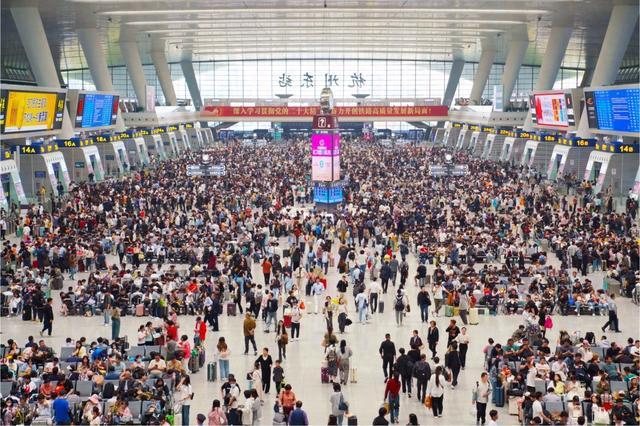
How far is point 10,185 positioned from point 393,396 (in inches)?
1069

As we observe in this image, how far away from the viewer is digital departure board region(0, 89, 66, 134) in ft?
117

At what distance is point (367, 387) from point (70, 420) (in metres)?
4.70

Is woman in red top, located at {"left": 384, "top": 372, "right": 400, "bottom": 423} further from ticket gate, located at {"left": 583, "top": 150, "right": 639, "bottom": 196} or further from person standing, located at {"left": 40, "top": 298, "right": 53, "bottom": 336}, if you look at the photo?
ticket gate, located at {"left": 583, "top": 150, "right": 639, "bottom": 196}

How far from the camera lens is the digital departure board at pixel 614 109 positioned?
37.6 m

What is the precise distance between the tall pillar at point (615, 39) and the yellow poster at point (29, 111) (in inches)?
916

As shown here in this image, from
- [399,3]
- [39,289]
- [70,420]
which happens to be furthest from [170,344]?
[399,3]

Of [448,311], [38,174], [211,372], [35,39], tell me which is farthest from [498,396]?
[38,174]

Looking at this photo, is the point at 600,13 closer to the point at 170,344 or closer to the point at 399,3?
the point at 399,3

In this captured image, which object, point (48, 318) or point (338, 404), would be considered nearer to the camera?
point (338, 404)

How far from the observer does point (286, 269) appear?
2491 centimetres

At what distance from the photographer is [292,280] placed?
78.4ft

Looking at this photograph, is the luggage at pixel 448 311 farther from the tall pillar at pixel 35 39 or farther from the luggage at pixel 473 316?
the tall pillar at pixel 35 39

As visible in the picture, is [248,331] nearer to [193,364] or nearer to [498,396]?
[193,364]

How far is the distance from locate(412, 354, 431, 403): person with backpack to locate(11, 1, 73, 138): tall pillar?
3013 cm
